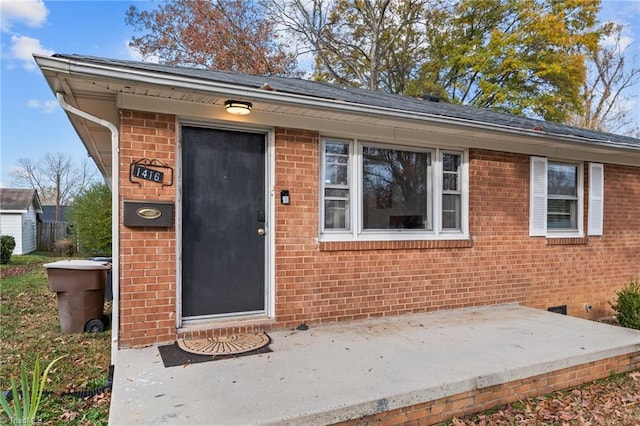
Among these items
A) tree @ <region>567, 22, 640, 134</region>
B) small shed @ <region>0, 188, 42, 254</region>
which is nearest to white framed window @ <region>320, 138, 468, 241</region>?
small shed @ <region>0, 188, 42, 254</region>

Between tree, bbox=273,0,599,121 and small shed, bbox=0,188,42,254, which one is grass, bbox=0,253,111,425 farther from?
tree, bbox=273,0,599,121

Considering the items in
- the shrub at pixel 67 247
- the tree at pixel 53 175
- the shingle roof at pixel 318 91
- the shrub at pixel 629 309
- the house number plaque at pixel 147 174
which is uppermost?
the tree at pixel 53 175

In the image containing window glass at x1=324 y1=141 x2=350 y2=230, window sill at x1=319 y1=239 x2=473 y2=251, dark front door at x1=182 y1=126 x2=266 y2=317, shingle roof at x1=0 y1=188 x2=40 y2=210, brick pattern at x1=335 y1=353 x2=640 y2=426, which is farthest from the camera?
shingle roof at x1=0 y1=188 x2=40 y2=210

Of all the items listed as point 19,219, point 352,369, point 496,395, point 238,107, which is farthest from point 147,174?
point 19,219

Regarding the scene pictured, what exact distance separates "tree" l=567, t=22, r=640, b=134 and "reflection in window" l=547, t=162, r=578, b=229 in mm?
17010

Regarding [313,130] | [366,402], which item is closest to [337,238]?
[313,130]

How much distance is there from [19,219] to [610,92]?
1188 inches

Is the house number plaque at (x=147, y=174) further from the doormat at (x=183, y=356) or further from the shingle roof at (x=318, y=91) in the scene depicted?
the doormat at (x=183, y=356)

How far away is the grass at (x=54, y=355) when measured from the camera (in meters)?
3.21

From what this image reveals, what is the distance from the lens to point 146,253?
3893 millimetres

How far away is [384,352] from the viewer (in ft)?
12.3

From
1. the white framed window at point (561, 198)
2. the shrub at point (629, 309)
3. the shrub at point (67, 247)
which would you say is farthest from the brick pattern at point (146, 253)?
the shrub at point (67, 247)

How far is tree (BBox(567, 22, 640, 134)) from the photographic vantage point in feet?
68.5

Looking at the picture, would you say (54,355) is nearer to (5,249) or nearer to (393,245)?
(393,245)
